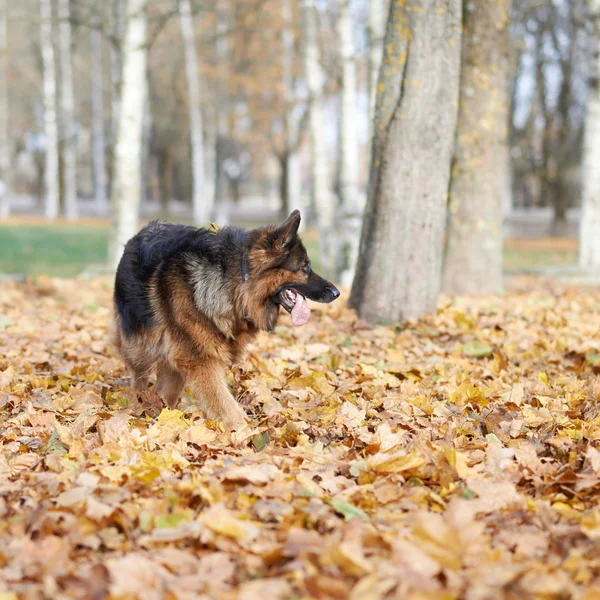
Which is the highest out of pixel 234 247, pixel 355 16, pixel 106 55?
pixel 106 55

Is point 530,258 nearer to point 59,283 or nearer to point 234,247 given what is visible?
point 59,283

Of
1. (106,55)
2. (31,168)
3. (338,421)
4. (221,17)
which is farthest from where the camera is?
(31,168)

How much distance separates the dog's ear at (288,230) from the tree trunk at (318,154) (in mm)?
9876

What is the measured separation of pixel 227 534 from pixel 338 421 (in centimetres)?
171

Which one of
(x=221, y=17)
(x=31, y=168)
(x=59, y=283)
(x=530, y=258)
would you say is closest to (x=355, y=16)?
(x=221, y=17)

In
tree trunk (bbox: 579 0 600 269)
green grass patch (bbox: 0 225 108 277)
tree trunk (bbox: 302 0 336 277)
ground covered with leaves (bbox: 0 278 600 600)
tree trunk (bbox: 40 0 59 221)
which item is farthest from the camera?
tree trunk (bbox: 40 0 59 221)

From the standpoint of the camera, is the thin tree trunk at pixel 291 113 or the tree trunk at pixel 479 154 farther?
the thin tree trunk at pixel 291 113

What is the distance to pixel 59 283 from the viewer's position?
1177 centimetres

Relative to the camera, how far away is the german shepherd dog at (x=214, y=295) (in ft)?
15.8

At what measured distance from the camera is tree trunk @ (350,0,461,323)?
770 cm

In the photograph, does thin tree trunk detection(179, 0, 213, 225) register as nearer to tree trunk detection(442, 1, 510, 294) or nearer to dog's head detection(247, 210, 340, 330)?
tree trunk detection(442, 1, 510, 294)

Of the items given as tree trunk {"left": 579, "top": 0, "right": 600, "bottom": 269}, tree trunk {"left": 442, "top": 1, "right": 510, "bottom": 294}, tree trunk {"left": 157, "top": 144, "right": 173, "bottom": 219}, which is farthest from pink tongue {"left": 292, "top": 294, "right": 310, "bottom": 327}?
tree trunk {"left": 157, "top": 144, "right": 173, "bottom": 219}

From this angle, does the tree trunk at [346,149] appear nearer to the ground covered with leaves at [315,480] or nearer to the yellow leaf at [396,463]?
the ground covered with leaves at [315,480]

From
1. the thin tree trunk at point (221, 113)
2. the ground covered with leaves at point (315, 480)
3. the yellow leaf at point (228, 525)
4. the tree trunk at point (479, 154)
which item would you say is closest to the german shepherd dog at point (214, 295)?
the ground covered with leaves at point (315, 480)
